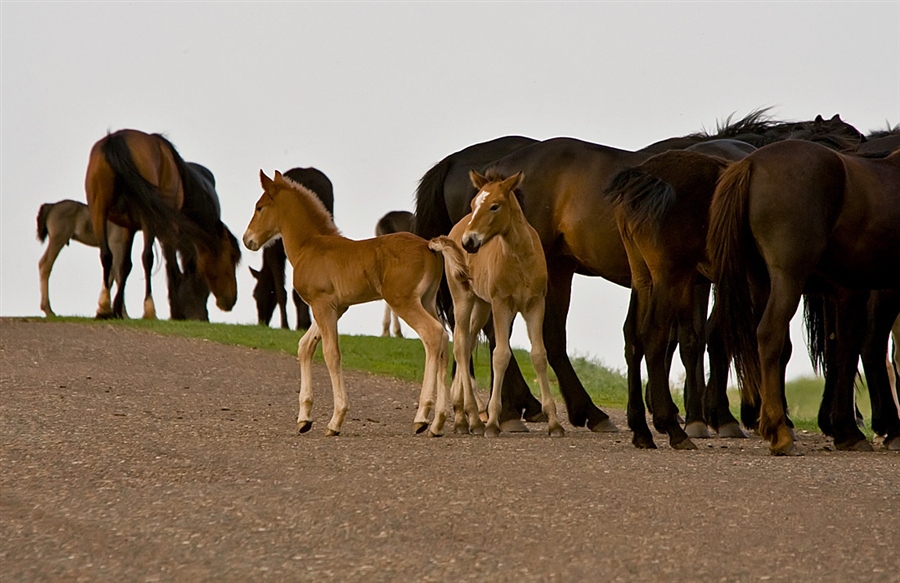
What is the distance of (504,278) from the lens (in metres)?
10.9

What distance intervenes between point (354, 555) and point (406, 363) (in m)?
13.1

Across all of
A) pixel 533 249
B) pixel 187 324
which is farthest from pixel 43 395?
pixel 187 324

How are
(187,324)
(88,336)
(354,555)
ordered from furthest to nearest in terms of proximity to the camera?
(187,324) < (88,336) < (354,555)

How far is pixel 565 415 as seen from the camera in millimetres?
14188

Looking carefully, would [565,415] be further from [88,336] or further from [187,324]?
[187,324]

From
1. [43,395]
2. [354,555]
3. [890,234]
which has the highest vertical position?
[890,234]

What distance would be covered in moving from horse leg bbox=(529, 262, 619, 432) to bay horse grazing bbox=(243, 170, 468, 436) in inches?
71.5

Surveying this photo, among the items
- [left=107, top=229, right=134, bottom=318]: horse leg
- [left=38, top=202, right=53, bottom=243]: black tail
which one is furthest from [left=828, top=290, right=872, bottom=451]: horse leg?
[left=38, top=202, right=53, bottom=243]: black tail

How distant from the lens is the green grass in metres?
18.1

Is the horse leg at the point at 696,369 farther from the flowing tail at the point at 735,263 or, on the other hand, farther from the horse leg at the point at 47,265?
the horse leg at the point at 47,265

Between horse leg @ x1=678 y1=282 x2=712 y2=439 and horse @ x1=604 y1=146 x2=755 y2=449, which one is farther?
horse leg @ x1=678 y1=282 x2=712 y2=439

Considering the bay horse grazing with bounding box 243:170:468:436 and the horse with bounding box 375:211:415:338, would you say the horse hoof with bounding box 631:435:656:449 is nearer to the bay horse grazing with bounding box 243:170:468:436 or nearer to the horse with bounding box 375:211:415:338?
the bay horse grazing with bounding box 243:170:468:436

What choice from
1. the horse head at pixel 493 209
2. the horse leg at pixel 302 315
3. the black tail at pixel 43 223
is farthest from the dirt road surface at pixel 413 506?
the black tail at pixel 43 223

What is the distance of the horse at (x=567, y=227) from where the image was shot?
12047 mm
